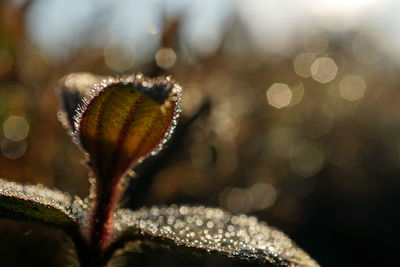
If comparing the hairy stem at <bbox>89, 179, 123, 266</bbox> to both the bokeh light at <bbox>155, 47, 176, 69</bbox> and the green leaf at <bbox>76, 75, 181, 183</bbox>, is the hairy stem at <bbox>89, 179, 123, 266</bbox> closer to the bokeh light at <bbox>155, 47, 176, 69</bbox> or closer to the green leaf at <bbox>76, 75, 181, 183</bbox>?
the green leaf at <bbox>76, 75, 181, 183</bbox>

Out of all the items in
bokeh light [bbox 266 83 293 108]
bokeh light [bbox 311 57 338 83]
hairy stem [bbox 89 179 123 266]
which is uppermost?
bokeh light [bbox 311 57 338 83]

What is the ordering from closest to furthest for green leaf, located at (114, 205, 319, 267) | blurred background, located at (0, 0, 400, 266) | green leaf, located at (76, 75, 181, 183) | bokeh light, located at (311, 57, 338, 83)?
green leaf, located at (76, 75, 181, 183) → green leaf, located at (114, 205, 319, 267) → blurred background, located at (0, 0, 400, 266) → bokeh light, located at (311, 57, 338, 83)

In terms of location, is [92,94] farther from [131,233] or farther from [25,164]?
[25,164]

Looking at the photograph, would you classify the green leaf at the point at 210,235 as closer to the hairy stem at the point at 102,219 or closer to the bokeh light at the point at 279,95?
the hairy stem at the point at 102,219

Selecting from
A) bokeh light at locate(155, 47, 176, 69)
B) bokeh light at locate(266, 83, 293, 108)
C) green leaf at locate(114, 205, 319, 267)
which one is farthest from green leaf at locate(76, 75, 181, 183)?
bokeh light at locate(266, 83, 293, 108)

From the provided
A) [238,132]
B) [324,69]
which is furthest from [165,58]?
[324,69]

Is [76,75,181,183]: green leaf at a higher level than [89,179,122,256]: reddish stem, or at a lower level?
higher

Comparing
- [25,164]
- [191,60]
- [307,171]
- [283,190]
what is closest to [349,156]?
[307,171]

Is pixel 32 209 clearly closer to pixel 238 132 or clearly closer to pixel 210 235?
pixel 210 235
